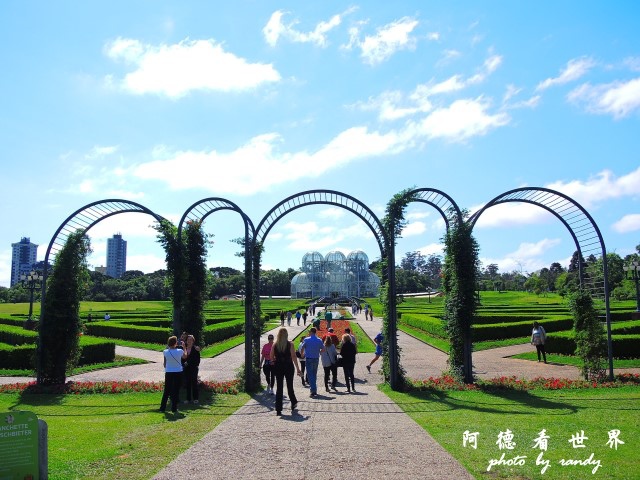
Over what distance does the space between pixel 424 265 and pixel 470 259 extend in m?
173

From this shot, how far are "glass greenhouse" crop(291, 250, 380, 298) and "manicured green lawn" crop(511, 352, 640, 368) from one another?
8047cm

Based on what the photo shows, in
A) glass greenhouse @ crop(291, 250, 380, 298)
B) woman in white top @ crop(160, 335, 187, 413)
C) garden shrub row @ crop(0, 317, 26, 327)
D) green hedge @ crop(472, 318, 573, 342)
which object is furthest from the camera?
glass greenhouse @ crop(291, 250, 380, 298)

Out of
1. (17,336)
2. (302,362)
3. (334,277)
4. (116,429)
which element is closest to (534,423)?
(302,362)

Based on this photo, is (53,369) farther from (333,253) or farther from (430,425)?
(333,253)

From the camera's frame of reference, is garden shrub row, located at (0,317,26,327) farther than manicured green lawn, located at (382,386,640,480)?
Yes

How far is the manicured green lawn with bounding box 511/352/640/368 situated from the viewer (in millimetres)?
15720

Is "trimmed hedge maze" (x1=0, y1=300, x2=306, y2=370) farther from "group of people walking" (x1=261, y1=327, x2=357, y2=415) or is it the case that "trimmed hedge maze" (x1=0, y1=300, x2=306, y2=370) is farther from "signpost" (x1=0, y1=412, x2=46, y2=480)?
"signpost" (x1=0, y1=412, x2=46, y2=480)

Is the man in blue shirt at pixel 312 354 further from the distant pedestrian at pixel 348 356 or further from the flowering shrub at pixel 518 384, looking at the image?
the flowering shrub at pixel 518 384

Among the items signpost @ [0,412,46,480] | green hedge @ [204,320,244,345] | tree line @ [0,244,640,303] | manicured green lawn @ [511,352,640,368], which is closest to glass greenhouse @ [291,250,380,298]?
tree line @ [0,244,640,303]

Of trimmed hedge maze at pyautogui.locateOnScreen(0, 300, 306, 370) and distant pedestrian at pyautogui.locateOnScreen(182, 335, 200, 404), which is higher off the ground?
distant pedestrian at pyautogui.locateOnScreen(182, 335, 200, 404)

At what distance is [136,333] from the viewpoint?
86.7ft

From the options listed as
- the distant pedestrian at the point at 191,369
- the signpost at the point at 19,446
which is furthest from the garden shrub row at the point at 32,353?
the signpost at the point at 19,446

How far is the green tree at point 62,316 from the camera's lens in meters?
12.9

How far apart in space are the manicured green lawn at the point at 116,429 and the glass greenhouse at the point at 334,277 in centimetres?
8850
